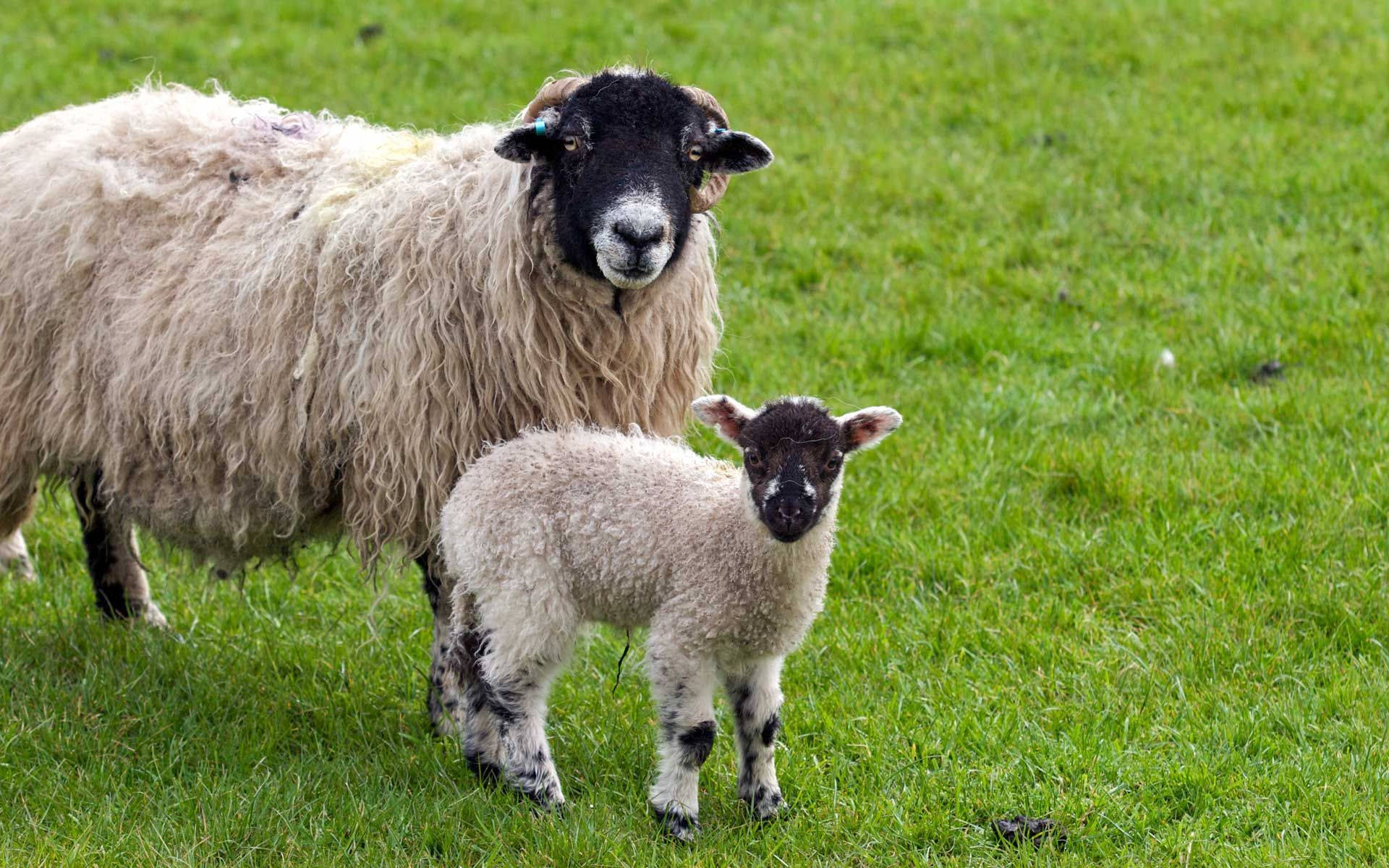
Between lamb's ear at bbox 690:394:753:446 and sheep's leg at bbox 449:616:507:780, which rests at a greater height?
lamb's ear at bbox 690:394:753:446

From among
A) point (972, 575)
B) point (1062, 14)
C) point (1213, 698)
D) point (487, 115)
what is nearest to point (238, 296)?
point (972, 575)

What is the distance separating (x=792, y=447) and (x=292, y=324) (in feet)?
6.22

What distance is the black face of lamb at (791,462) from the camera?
4.09 metres

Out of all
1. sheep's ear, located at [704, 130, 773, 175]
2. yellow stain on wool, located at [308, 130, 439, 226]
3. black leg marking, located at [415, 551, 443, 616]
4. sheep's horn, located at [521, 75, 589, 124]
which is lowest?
black leg marking, located at [415, 551, 443, 616]

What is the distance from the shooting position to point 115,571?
21.0 feet

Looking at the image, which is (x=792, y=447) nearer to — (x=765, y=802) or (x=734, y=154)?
(x=765, y=802)

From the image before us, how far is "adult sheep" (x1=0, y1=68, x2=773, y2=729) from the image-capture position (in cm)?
485

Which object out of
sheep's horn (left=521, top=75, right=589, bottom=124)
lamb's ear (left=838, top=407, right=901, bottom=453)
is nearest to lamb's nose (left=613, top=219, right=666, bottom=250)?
sheep's horn (left=521, top=75, right=589, bottom=124)

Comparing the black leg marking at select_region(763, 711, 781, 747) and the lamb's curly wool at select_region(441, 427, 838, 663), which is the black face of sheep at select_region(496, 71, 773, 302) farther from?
the black leg marking at select_region(763, 711, 781, 747)

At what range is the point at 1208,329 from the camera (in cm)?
811

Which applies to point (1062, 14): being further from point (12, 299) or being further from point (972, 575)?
point (12, 299)

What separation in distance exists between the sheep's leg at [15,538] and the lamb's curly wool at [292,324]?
6 cm

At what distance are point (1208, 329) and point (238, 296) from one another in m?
5.02

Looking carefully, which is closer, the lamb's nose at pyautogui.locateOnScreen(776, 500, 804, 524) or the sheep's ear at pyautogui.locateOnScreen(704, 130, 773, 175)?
the lamb's nose at pyautogui.locateOnScreen(776, 500, 804, 524)
